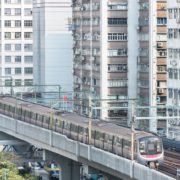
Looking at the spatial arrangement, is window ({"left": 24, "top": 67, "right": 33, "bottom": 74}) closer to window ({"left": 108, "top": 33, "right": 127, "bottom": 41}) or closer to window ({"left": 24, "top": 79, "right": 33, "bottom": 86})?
window ({"left": 24, "top": 79, "right": 33, "bottom": 86})

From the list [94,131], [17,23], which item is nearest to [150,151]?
[94,131]

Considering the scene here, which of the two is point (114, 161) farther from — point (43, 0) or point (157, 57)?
point (43, 0)

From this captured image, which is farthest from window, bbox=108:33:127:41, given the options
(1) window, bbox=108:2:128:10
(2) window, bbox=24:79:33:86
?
(2) window, bbox=24:79:33:86

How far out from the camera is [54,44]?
4815 inches

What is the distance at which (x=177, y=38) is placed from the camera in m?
78.2

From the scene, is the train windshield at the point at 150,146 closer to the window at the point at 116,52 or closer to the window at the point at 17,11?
the window at the point at 116,52

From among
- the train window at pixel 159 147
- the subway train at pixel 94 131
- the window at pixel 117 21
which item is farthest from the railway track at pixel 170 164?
the window at pixel 117 21

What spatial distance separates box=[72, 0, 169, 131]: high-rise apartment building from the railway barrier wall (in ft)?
26.8

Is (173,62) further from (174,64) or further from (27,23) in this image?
(27,23)

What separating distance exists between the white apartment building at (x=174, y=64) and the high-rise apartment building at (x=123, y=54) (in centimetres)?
795

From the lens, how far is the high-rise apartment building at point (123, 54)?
90.4 m

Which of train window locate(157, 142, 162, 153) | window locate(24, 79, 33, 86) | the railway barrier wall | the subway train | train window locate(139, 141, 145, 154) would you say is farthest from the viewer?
window locate(24, 79, 33, 86)

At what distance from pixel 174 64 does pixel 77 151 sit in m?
12.3

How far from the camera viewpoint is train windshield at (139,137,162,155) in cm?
6000
